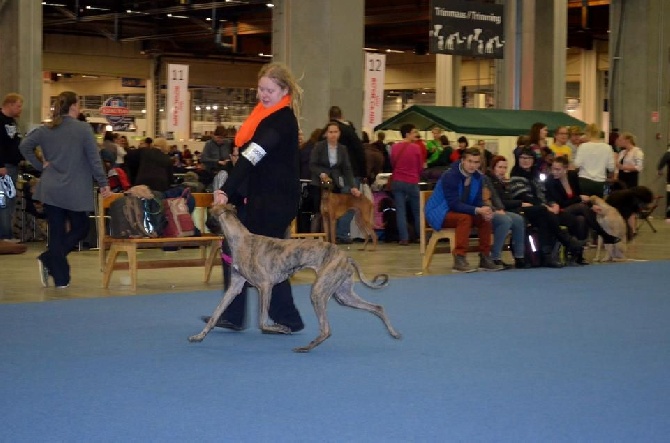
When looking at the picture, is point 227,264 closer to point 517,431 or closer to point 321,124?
point 517,431

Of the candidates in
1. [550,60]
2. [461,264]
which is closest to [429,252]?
[461,264]

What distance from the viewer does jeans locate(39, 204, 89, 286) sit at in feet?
31.2

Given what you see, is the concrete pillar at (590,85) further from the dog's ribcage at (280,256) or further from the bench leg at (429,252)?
the dog's ribcage at (280,256)

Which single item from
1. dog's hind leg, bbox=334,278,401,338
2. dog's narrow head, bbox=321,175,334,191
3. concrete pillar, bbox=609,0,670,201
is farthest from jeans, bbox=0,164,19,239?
concrete pillar, bbox=609,0,670,201

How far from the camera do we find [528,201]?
40.1 feet

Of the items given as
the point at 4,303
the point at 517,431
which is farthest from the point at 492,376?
the point at 4,303

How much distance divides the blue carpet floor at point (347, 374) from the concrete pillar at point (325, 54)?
8678 millimetres

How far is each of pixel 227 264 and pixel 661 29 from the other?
→ 19.4 meters

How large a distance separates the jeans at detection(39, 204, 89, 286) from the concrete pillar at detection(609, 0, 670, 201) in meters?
16.6

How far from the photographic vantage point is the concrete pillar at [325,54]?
685 inches

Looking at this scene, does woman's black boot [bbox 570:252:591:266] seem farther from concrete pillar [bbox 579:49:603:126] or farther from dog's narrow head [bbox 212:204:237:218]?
concrete pillar [bbox 579:49:603:126]

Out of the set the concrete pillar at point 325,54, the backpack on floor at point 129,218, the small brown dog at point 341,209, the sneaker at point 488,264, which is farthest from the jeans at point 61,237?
the concrete pillar at point 325,54

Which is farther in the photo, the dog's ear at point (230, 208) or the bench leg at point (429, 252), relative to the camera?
the bench leg at point (429, 252)

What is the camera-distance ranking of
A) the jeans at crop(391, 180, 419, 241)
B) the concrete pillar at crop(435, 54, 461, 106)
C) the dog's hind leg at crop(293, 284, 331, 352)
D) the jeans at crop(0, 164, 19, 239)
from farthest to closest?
1. the concrete pillar at crop(435, 54, 461, 106)
2. the jeans at crop(391, 180, 419, 241)
3. the jeans at crop(0, 164, 19, 239)
4. the dog's hind leg at crop(293, 284, 331, 352)
